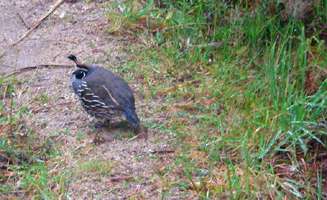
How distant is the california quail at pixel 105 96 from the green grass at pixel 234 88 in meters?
0.29

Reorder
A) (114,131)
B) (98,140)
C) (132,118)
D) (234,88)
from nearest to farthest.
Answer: (132,118), (98,140), (114,131), (234,88)

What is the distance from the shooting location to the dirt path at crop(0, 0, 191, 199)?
5.55 metres

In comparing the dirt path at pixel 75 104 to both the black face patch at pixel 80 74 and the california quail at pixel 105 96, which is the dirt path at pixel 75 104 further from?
the black face patch at pixel 80 74

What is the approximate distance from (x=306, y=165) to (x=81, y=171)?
146 centimetres

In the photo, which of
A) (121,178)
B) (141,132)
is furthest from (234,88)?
(121,178)

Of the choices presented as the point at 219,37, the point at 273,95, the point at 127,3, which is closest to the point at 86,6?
the point at 127,3

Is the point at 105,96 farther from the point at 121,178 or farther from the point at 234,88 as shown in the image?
the point at 234,88

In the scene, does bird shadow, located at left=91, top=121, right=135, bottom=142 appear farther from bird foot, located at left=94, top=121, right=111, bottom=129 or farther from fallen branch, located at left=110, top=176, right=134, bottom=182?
fallen branch, located at left=110, top=176, right=134, bottom=182

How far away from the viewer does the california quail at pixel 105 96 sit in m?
5.93

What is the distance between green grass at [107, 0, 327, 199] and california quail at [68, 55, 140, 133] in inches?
11.3

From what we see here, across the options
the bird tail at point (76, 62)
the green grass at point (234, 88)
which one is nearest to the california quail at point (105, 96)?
the bird tail at point (76, 62)

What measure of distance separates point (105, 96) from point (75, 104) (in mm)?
603

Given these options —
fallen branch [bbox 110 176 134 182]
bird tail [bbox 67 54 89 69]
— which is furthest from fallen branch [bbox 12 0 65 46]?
fallen branch [bbox 110 176 134 182]

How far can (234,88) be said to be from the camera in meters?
6.52
